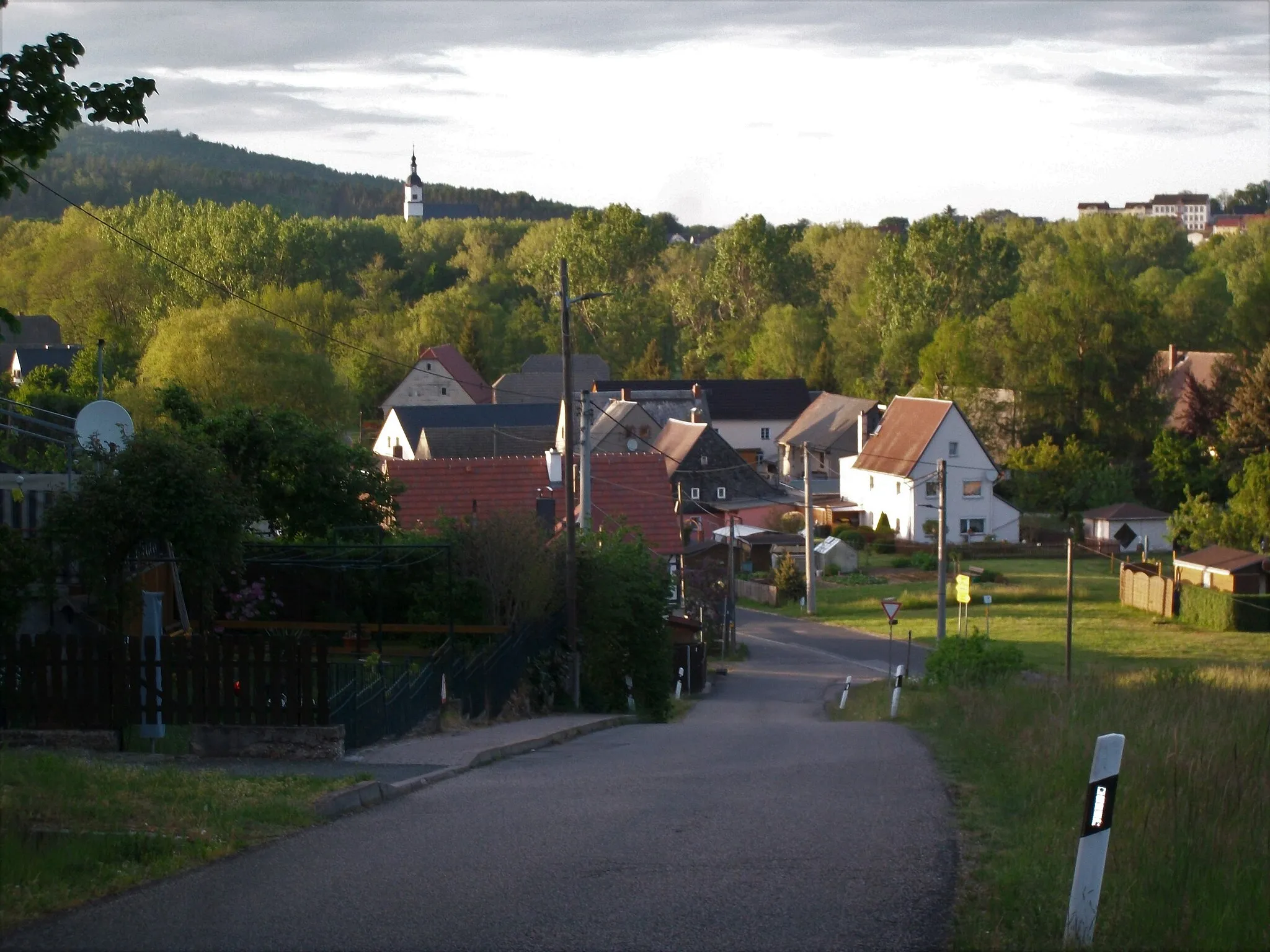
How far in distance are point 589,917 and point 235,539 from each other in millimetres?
Answer: 10430

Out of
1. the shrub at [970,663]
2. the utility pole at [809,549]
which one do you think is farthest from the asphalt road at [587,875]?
the utility pole at [809,549]

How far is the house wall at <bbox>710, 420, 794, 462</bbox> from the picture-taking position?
95.6 m

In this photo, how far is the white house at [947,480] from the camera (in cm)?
6788

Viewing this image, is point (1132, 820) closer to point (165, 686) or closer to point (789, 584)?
point (165, 686)

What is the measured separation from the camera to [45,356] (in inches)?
2990

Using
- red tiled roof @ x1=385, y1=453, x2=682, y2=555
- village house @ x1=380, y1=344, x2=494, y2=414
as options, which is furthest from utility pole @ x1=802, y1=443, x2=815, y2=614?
village house @ x1=380, y1=344, x2=494, y2=414

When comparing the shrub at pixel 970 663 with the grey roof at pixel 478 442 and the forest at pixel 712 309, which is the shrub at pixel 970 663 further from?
the grey roof at pixel 478 442

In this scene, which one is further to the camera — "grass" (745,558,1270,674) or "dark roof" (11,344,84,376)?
"dark roof" (11,344,84,376)

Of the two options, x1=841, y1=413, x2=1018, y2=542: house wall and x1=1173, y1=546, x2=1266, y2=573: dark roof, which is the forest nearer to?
x1=841, y1=413, x2=1018, y2=542: house wall

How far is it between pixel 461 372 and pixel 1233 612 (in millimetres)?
59792

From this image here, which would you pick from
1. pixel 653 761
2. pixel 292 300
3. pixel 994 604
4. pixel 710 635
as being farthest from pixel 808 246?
pixel 653 761

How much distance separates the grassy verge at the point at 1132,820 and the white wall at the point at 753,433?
79896 millimetres

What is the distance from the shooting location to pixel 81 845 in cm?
765

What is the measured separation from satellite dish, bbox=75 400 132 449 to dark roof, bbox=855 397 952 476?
5358 centimetres
